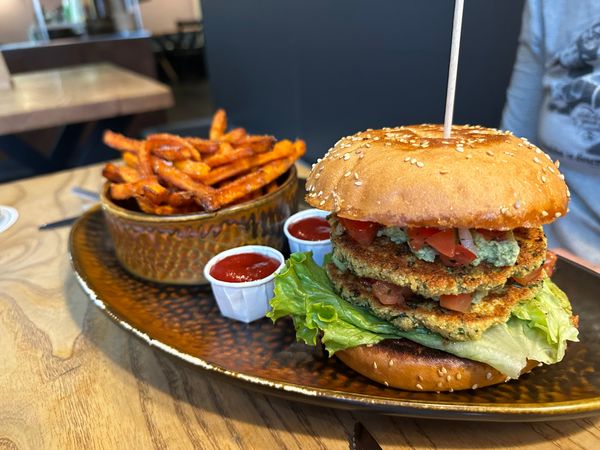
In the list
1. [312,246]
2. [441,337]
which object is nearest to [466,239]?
[441,337]

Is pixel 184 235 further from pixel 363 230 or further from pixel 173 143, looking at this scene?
pixel 363 230

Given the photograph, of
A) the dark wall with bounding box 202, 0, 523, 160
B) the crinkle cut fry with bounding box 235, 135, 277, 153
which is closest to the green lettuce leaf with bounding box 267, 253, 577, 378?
the crinkle cut fry with bounding box 235, 135, 277, 153

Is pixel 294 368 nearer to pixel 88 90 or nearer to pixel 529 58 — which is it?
pixel 529 58

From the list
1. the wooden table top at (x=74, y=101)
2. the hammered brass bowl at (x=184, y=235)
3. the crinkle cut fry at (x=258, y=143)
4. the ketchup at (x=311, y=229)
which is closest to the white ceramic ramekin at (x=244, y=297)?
the hammered brass bowl at (x=184, y=235)

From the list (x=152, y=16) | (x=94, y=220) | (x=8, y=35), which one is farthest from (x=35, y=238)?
(x=152, y=16)

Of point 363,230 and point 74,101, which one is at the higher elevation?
point 363,230

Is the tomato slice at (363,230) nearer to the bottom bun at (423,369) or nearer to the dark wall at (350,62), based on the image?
the bottom bun at (423,369)
